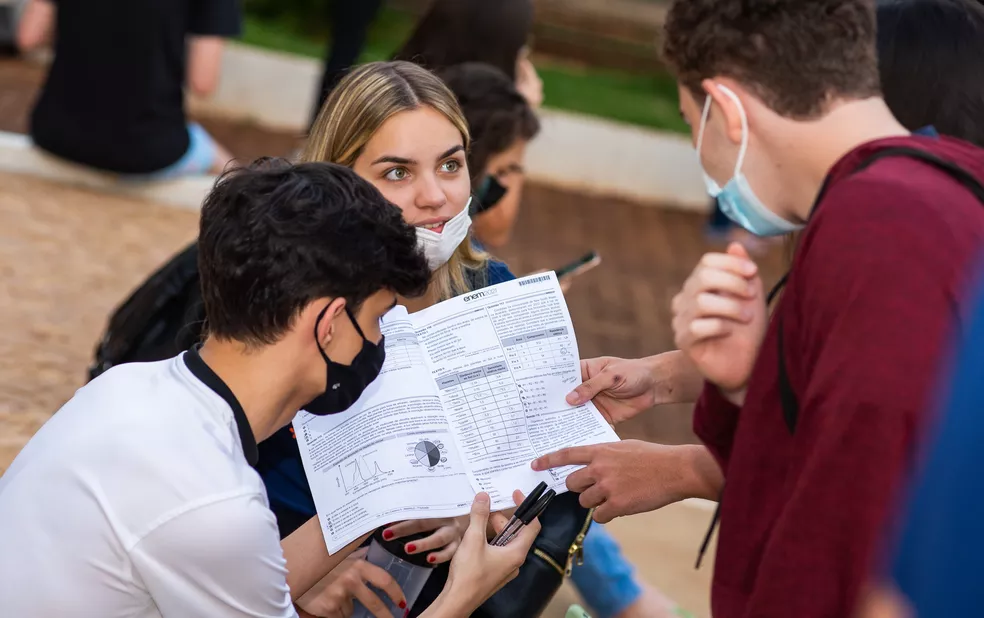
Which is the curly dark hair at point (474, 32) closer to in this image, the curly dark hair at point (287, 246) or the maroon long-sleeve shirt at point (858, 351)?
the curly dark hair at point (287, 246)

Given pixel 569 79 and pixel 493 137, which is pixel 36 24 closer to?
pixel 493 137

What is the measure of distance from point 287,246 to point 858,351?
0.87 meters

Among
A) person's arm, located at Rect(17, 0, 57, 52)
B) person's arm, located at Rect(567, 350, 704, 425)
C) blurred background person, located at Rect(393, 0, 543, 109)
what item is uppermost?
person's arm, located at Rect(567, 350, 704, 425)

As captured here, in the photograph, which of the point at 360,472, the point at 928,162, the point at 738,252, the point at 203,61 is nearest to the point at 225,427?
the point at 360,472

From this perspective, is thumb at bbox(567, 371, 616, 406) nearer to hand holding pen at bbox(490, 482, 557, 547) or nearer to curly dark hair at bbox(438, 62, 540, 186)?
hand holding pen at bbox(490, 482, 557, 547)

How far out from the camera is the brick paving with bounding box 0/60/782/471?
3924 mm

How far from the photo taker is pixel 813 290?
4.46 ft

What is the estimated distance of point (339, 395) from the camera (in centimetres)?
186

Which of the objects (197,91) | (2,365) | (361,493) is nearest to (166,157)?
(197,91)

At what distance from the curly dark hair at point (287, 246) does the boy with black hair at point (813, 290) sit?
0.51 metres

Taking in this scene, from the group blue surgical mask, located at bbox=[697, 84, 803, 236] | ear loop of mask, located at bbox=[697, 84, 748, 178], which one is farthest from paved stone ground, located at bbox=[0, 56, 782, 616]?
ear loop of mask, located at bbox=[697, 84, 748, 178]

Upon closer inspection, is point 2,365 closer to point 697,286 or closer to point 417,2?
point 697,286

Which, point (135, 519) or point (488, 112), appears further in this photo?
point (488, 112)

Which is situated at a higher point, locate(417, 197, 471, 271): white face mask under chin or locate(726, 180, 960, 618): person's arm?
locate(726, 180, 960, 618): person's arm
